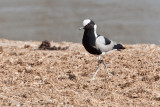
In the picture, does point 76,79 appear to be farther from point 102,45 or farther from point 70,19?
point 70,19

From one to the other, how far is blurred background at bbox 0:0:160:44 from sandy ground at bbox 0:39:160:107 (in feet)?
23.0

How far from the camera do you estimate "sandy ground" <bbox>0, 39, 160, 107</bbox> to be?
707 cm

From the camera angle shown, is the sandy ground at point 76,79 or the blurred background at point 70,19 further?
the blurred background at point 70,19

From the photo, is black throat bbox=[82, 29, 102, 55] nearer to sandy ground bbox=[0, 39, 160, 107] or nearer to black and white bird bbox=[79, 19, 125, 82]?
black and white bird bbox=[79, 19, 125, 82]

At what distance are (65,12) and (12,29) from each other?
3079 mm

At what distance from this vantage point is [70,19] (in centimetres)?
1919

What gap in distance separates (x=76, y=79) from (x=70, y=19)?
11196mm

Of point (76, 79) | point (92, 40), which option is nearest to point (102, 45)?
point (92, 40)

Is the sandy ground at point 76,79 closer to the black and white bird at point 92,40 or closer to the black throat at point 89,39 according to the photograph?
the black and white bird at point 92,40

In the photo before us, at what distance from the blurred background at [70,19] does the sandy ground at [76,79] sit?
7.01 m

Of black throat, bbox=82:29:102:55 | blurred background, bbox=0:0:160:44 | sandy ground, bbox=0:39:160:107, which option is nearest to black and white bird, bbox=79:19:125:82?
black throat, bbox=82:29:102:55

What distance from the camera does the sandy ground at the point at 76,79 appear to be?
23.2 ft

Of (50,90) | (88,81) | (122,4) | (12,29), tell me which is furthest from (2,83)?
(122,4)

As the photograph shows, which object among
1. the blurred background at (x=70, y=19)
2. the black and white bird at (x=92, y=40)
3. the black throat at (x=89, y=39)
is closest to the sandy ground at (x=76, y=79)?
the black and white bird at (x=92, y=40)
